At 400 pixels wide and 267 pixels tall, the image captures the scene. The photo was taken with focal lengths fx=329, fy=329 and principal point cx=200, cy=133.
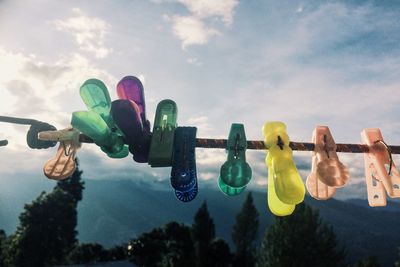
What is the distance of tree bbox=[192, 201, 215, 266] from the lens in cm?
5838

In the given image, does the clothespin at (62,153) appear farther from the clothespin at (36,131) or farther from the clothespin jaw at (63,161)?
the clothespin at (36,131)

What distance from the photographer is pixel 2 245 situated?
46281 mm

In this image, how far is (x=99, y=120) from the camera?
1979 mm

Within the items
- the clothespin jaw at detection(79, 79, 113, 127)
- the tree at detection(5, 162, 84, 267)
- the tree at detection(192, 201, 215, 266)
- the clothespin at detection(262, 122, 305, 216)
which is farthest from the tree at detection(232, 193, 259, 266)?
the clothespin jaw at detection(79, 79, 113, 127)

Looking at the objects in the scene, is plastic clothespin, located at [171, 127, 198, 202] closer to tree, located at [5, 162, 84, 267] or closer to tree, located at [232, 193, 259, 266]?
tree, located at [5, 162, 84, 267]

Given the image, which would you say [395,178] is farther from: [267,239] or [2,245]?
[2,245]

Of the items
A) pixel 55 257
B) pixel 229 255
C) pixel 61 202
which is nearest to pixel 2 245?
pixel 55 257

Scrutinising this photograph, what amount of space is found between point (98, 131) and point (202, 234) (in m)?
63.1

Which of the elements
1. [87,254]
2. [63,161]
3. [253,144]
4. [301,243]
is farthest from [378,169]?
[87,254]

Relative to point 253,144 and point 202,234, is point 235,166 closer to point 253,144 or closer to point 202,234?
point 253,144

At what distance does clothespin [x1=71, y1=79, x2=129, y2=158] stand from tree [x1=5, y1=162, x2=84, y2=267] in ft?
146

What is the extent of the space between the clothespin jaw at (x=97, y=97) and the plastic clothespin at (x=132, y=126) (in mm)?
163

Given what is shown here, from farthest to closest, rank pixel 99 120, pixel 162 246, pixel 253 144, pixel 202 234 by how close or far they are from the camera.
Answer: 1. pixel 202 234
2. pixel 162 246
3. pixel 253 144
4. pixel 99 120

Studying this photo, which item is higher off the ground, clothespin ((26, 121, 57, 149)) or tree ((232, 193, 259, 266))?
tree ((232, 193, 259, 266))
